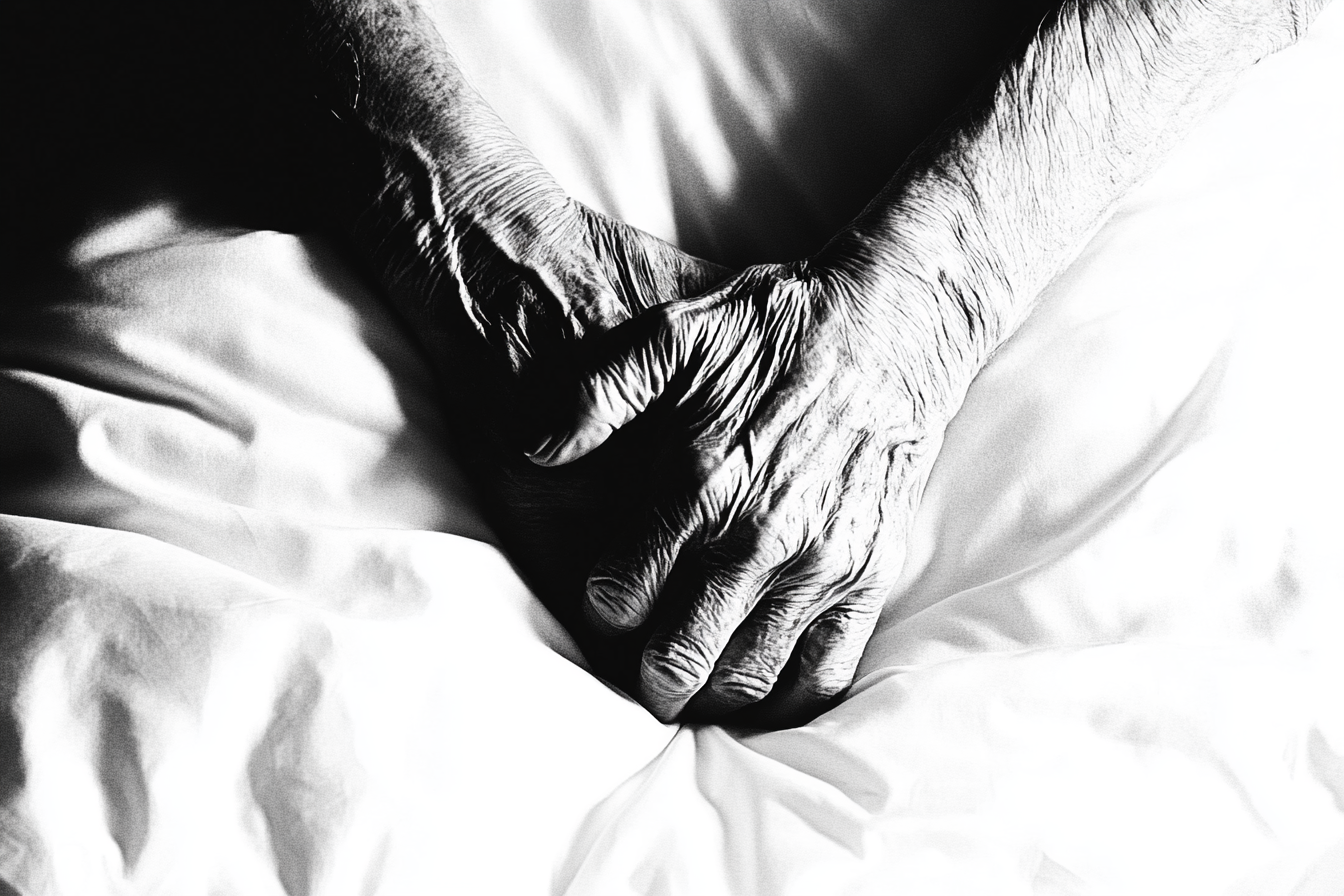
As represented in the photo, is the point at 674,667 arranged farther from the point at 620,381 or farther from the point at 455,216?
the point at 455,216

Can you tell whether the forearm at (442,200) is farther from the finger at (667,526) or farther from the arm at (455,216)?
the finger at (667,526)

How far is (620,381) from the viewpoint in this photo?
72 cm

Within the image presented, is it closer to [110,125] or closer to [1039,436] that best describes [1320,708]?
[1039,436]

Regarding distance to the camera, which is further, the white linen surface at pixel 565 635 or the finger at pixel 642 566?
the finger at pixel 642 566

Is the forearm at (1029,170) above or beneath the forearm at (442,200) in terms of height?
above

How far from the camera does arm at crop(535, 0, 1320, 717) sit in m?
0.73

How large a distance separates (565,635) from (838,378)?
260 millimetres

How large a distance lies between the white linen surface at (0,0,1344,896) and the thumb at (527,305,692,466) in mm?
83

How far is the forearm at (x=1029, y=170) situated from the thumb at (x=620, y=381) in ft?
0.52

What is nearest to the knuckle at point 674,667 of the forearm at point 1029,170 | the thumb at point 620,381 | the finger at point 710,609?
the finger at point 710,609

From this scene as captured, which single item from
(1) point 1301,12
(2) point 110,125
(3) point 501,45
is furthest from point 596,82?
(1) point 1301,12

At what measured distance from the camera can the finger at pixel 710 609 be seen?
0.72m

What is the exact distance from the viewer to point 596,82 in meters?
0.88

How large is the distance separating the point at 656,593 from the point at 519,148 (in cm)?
35
